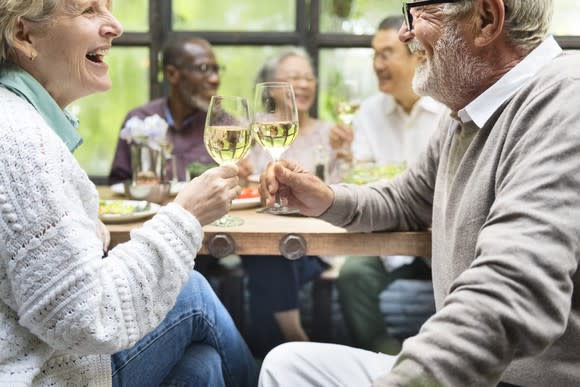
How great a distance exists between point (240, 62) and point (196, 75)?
1.39 feet

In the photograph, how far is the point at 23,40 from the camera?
1.40m

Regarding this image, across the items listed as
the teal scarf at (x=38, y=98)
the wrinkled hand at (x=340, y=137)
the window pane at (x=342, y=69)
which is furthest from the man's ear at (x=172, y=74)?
the teal scarf at (x=38, y=98)

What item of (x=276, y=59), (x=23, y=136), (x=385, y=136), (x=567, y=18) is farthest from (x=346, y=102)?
(x=23, y=136)

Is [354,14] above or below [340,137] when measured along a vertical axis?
above

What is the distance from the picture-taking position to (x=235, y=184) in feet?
4.99

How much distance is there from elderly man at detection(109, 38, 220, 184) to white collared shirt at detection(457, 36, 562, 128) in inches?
89.2

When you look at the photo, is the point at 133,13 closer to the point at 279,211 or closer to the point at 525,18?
the point at 279,211

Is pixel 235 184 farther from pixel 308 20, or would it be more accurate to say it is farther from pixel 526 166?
pixel 308 20

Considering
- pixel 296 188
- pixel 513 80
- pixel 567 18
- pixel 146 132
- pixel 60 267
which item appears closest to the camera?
pixel 60 267

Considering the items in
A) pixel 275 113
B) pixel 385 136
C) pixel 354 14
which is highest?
pixel 354 14

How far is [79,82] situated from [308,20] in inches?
101

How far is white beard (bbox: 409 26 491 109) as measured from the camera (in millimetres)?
1475

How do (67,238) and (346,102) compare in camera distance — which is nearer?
(67,238)

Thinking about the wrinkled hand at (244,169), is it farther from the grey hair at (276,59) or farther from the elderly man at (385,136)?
the grey hair at (276,59)
